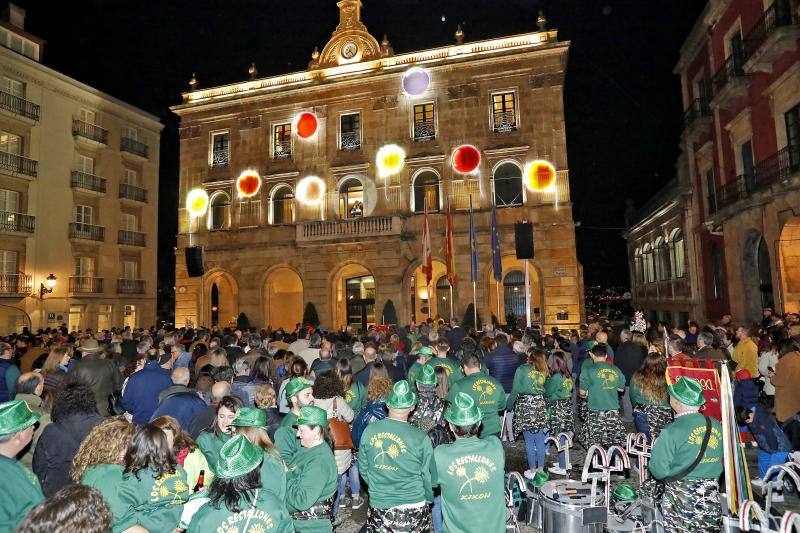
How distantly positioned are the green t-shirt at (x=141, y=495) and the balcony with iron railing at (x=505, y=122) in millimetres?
23543

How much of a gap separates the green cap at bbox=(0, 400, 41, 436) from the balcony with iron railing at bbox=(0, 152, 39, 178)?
92.0 feet

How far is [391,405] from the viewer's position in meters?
4.18

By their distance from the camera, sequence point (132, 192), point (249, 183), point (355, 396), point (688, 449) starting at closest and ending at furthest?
point (688, 449) < point (355, 396) < point (249, 183) < point (132, 192)

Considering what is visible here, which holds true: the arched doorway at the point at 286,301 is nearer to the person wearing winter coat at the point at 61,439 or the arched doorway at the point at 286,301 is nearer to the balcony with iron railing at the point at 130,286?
the balcony with iron railing at the point at 130,286

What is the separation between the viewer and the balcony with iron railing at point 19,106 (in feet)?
83.4

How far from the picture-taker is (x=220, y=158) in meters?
29.8

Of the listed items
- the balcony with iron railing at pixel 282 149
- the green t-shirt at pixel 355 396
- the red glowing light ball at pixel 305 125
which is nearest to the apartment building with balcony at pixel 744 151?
the green t-shirt at pixel 355 396

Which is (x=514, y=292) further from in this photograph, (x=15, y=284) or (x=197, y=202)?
(x=15, y=284)

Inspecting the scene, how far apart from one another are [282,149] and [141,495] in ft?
87.8

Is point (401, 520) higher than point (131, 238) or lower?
lower

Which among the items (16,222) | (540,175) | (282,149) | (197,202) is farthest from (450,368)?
(16,222)

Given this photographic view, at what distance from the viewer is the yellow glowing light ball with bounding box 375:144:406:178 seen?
84.9ft

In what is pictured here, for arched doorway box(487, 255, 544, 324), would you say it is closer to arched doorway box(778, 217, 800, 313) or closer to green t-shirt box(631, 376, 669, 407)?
arched doorway box(778, 217, 800, 313)

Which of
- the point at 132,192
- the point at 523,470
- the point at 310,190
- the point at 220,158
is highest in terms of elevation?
the point at 220,158
